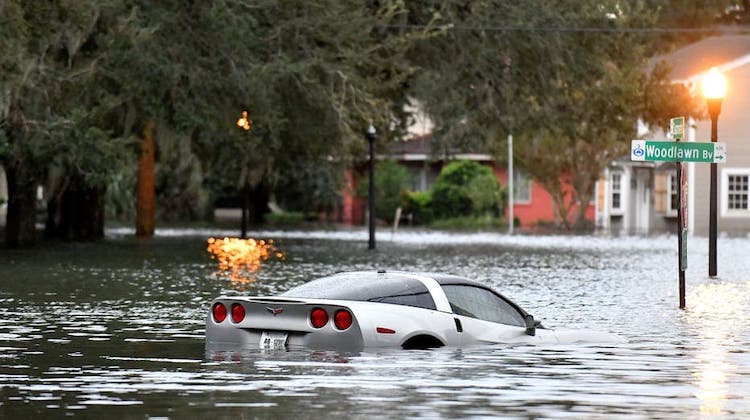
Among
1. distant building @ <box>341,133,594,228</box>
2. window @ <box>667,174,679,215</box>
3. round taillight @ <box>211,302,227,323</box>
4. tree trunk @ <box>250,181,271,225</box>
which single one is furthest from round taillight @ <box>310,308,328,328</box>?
tree trunk @ <box>250,181,271,225</box>

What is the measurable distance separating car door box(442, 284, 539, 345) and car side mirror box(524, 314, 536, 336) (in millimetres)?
47

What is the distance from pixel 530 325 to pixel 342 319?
2.43 metres

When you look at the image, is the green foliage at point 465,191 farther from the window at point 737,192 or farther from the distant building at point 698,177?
the window at point 737,192

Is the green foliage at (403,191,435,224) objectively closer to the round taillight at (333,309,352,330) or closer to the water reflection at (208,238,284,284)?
the water reflection at (208,238,284,284)

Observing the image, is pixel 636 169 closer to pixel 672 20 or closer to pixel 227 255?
pixel 672 20

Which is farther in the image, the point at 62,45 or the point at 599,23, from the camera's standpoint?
the point at 599,23

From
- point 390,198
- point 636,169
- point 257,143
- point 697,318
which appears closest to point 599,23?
point 257,143

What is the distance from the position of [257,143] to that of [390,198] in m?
48.5

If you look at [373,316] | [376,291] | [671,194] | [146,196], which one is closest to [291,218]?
[671,194]

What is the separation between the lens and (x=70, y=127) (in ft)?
140

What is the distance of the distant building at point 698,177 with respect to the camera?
7906 cm

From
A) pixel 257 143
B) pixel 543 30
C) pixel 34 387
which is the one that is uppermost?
pixel 543 30

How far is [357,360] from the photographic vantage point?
1767 centimetres

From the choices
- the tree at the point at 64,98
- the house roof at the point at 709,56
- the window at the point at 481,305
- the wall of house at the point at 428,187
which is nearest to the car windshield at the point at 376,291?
the window at the point at 481,305
